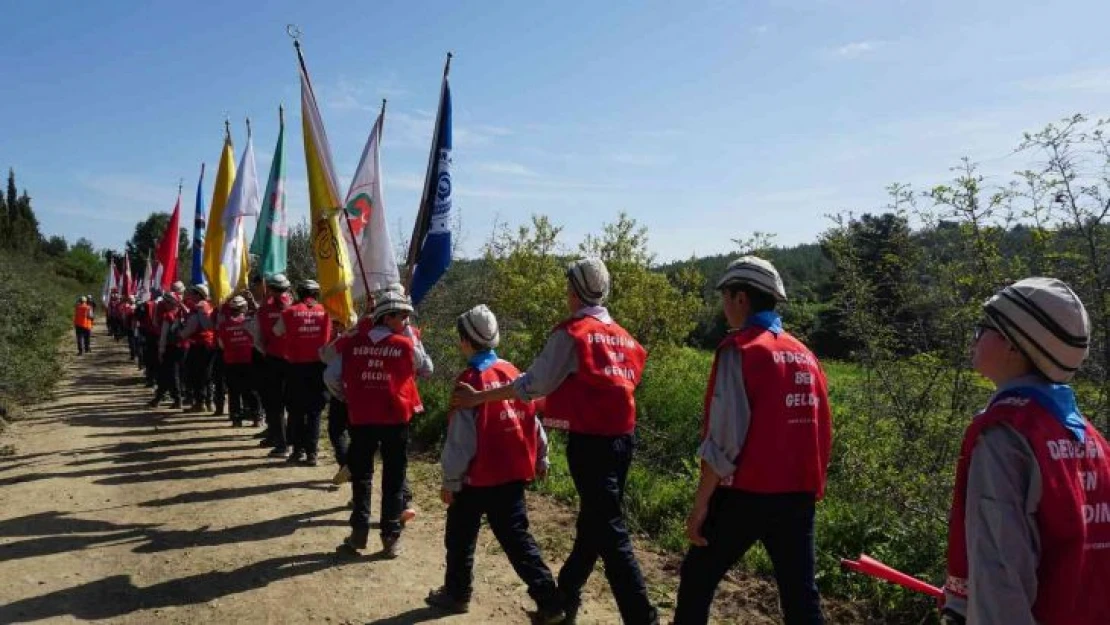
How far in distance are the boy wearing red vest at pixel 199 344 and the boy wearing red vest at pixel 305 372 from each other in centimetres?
426

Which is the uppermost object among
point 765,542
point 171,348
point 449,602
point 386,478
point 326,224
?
point 326,224

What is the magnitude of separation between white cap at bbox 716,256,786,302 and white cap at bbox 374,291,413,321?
305 centimetres

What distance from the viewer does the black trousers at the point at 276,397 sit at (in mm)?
9375

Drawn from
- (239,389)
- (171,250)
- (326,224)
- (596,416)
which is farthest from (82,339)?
(596,416)

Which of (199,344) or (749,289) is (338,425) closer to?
(749,289)

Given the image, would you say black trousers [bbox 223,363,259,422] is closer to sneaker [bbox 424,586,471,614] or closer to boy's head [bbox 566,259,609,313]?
sneaker [bbox 424,586,471,614]

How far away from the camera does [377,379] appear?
18.9 ft

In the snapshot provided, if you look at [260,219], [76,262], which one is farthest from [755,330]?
[76,262]

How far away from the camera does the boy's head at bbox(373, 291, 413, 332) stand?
5848mm

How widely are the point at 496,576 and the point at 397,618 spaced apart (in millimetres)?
934

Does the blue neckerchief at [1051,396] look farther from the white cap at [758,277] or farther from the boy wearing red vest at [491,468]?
the boy wearing red vest at [491,468]

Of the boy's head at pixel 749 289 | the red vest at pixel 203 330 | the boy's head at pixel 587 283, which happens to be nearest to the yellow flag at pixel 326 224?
the boy's head at pixel 587 283

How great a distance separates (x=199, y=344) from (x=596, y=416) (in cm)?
1030

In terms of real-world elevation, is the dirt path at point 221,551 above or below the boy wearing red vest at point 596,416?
below
